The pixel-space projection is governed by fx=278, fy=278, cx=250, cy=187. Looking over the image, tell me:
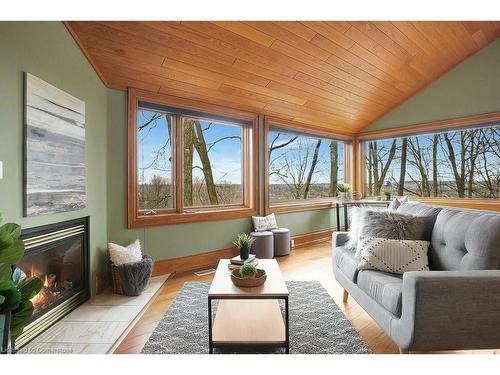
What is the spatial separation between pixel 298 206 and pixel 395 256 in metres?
2.86

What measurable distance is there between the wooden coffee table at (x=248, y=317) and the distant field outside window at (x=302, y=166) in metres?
2.65

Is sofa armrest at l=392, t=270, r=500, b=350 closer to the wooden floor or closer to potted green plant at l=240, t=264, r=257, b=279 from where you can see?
the wooden floor

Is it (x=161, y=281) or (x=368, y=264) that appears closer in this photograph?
(x=368, y=264)

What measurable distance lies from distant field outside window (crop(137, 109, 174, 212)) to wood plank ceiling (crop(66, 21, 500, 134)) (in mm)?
379

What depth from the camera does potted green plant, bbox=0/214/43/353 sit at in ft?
3.84

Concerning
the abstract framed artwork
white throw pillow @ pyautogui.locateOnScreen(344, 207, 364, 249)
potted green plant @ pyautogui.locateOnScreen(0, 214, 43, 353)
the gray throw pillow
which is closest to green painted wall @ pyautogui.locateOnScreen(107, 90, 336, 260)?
the abstract framed artwork

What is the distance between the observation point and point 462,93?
14.3 ft

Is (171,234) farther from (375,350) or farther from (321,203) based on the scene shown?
(321,203)

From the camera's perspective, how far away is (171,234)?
3.32 m

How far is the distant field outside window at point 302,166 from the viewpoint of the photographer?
15.4 feet

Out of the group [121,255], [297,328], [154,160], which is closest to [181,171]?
[154,160]

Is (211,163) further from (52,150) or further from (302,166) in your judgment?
(52,150)

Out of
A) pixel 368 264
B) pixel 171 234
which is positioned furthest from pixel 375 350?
pixel 171 234

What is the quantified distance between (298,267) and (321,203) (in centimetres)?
189
